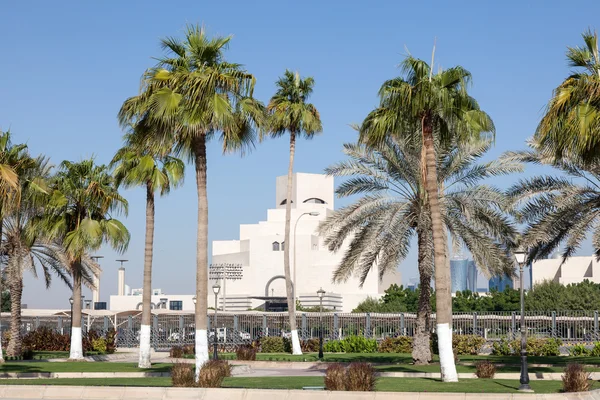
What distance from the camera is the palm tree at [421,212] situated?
107ft

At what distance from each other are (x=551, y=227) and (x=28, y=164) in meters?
18.4

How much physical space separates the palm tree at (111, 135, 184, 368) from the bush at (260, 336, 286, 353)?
1291cm

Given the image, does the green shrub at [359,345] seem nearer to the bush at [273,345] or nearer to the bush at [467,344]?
the bush at [273,345]

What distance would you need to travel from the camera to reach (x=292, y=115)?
137 feet

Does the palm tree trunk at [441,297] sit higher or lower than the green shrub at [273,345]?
higher

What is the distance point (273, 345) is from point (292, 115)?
12.2 metres

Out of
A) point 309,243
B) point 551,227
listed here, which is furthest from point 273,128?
point 309,243

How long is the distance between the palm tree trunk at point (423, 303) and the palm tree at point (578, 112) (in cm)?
856

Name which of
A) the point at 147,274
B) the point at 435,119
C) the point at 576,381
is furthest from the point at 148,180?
the point at 576,381

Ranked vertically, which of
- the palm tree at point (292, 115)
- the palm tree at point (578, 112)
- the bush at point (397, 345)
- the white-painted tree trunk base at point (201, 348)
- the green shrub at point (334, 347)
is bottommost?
the green shrub at point (334, 347)

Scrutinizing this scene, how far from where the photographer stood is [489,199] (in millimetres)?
32125

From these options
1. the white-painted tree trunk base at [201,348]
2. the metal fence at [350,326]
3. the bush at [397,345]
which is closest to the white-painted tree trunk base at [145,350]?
the white-painted tree trunk base at [201,348]

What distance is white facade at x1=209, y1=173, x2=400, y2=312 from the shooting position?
112 m

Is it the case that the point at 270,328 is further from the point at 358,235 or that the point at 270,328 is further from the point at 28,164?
the point at 28,164
